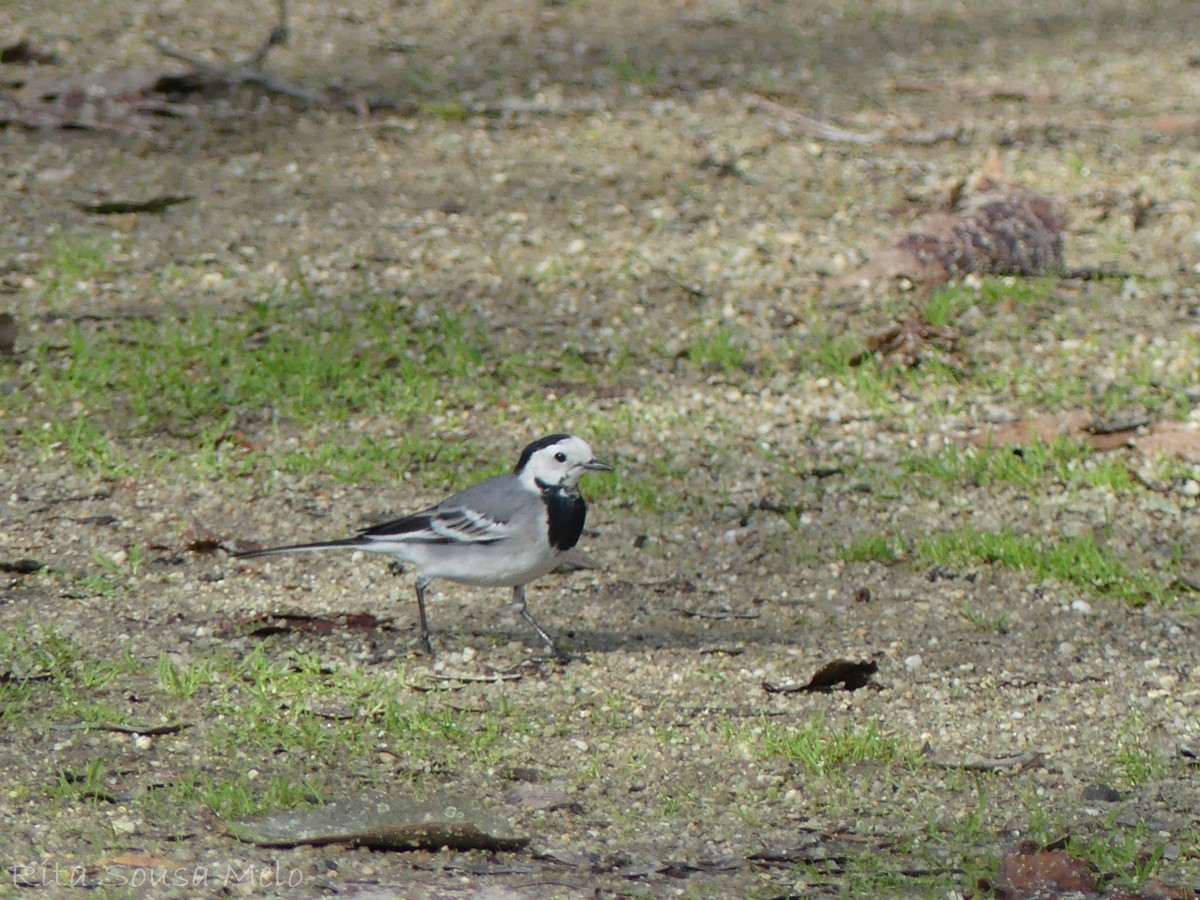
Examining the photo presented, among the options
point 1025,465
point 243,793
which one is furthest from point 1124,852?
point 1025,465

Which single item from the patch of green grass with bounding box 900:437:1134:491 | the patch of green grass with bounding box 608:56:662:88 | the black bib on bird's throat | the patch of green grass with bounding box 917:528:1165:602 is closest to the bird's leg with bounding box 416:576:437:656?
the black bib on bird's throat

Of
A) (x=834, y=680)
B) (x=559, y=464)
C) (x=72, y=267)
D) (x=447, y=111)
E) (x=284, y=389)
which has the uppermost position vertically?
(x=447, y=111)

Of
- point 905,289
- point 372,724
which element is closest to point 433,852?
point 372,724

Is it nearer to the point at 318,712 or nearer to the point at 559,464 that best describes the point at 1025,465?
the point at 559,464

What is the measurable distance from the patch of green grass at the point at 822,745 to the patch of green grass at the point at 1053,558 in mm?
1314

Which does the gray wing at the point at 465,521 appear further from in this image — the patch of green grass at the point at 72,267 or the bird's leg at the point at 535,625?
the patch of green grass at the point at 72,267

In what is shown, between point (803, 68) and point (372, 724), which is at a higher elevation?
point (803, 68)

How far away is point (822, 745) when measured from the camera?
12.7 ft

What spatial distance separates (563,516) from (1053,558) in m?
1.65

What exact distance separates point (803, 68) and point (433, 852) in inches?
297

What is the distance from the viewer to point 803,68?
1004cm

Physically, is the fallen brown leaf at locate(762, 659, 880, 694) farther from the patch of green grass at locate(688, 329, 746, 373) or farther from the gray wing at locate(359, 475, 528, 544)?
the patch of green grass at locate(688, 329, 746, 373)

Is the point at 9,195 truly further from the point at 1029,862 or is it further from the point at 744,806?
the point at 1029,862

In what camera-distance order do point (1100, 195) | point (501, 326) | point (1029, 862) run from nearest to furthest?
point (1029, 862), point (501, 326), point (1100, 195)
